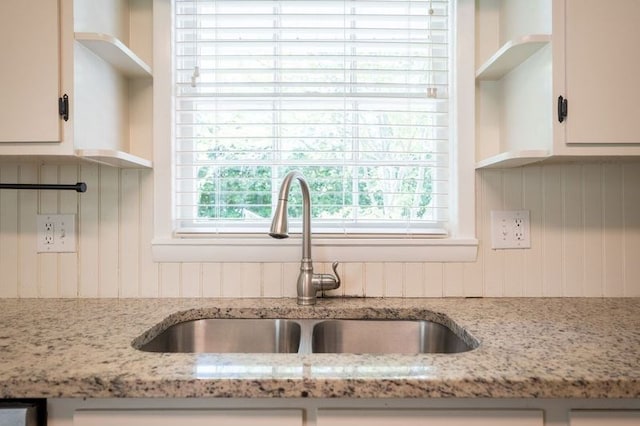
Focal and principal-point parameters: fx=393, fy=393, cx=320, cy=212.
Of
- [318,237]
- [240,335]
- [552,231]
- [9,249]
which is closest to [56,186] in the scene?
[9,249]

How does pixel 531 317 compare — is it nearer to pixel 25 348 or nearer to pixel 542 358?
pixel 542 358

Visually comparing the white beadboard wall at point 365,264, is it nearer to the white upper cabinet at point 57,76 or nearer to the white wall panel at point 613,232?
the white wall panel at point 613,232

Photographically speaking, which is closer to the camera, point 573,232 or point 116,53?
point 116,53

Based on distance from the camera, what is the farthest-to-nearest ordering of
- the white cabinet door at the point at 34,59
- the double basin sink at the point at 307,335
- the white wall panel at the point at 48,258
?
1. the white wall panel at the point at 48,258
2. the double basin sink at the point at 307,335
3. the white cabinet door at the point at 34,59

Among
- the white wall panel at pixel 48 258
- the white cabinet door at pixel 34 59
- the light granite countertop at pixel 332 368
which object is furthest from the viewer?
the white wall panel at pixel 48 258

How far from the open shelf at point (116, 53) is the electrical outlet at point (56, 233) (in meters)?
0.52

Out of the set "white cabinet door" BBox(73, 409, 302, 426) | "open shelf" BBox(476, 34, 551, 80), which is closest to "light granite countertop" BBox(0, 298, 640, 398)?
"white cabinet door" BBox(73, 409, 302, 426)

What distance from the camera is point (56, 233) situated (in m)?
1.33

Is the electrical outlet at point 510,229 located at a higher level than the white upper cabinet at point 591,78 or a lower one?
lower

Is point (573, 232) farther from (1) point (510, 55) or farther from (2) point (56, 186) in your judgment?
(2) point (56, 186)

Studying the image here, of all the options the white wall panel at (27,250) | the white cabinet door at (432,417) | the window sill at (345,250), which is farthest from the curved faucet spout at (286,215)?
the white wall panel at (27,250)

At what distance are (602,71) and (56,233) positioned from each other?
1727mm

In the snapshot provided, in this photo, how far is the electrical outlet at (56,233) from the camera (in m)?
1.33

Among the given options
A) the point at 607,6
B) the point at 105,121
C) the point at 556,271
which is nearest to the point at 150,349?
the point at 105,121
